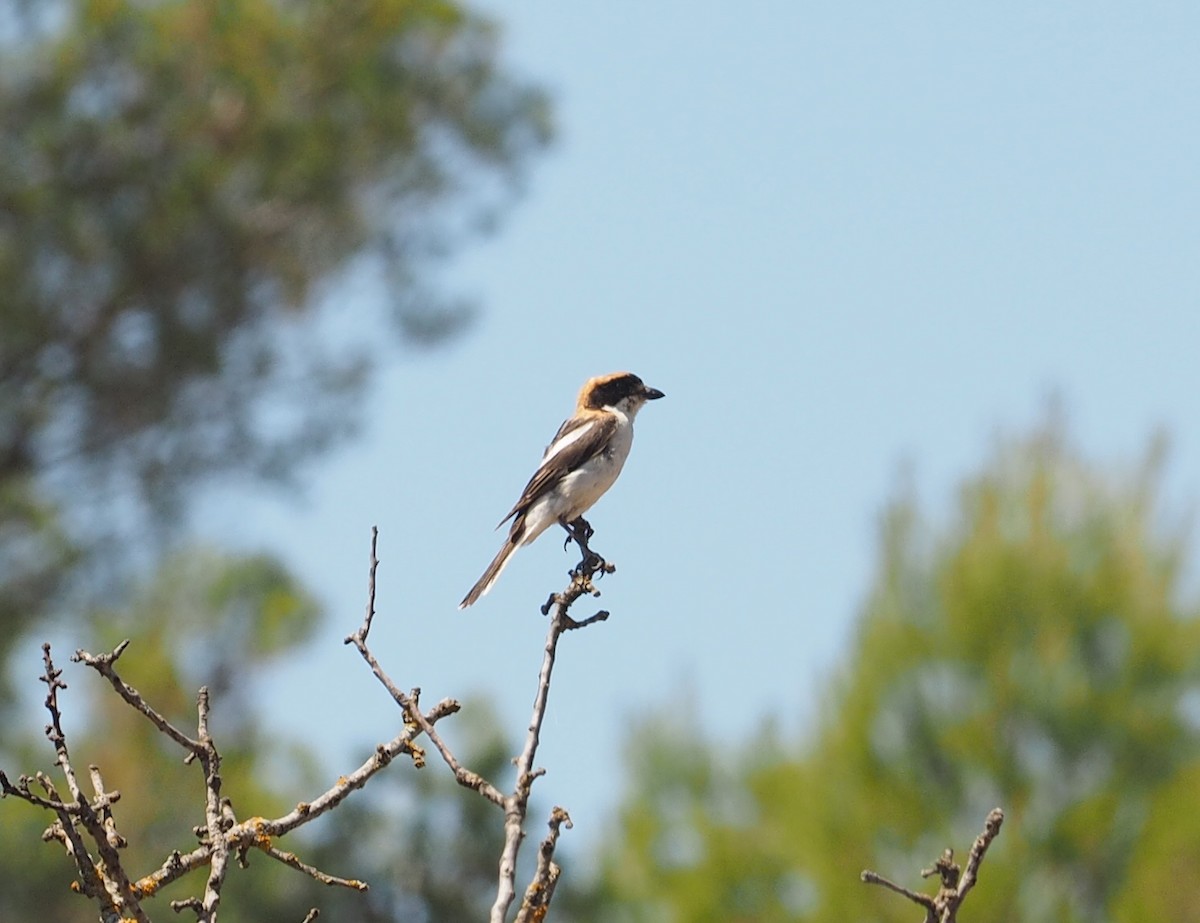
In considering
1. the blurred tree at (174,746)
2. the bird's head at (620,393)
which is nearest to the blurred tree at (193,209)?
the blurred tree at (174,746)

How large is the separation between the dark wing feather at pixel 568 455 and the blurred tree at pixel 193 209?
843cm

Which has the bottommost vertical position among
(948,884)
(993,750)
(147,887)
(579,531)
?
(948,884)

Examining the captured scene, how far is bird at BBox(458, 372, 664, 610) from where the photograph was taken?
18.5ft

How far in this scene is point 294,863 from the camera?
106 inches

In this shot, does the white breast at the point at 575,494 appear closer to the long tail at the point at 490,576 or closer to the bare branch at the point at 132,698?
the long tail at the point at 490,576

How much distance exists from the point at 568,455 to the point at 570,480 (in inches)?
5.6

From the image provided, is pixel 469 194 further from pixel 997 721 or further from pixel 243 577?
pixel 997 721

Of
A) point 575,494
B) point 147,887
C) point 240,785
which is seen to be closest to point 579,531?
point 575,494

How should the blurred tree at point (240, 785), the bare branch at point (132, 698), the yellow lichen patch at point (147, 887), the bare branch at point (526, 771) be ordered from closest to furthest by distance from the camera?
the bare branch at point (526, 771)
the bare branch at point (132, 698)
the yellow lichen patch at point (147, 887)
the blurred tree at point (240, 785)

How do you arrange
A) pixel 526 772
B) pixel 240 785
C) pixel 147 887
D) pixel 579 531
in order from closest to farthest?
pixel 526 772 < pixel 147 887 < pixel 579 531 < pixel 240 785

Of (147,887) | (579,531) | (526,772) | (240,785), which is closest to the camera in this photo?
(526,772)

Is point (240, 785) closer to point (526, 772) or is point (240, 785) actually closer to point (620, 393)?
point (620, 393)

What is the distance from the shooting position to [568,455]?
19.2 feet

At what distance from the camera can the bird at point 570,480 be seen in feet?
18.5
